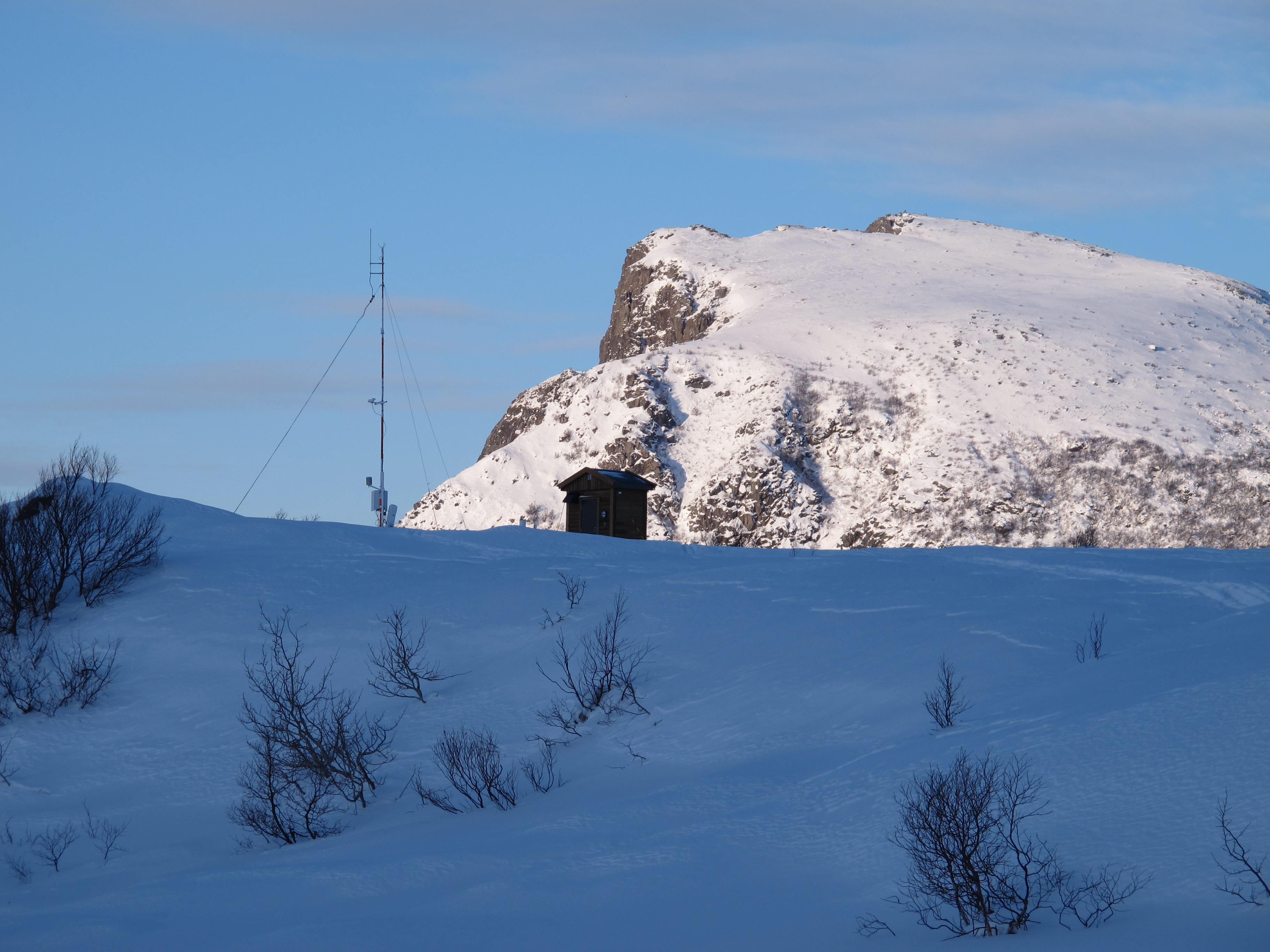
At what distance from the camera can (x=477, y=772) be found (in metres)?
16.2

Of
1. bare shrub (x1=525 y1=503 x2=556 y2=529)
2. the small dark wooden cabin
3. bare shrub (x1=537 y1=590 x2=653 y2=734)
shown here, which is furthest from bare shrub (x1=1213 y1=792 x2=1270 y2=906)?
bare shrub (x1=525 y1=503 x2=556 y2=529)

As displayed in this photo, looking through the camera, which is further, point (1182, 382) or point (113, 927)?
point (1182, 382)

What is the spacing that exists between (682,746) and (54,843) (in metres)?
8.94

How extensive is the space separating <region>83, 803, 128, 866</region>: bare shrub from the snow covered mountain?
58.1 meters

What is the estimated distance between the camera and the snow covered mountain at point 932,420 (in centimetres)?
7219

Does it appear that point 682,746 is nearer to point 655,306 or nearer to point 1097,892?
point 1097,892

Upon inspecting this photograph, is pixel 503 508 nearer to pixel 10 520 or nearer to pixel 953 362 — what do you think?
pixel 953 362

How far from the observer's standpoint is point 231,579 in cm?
2536

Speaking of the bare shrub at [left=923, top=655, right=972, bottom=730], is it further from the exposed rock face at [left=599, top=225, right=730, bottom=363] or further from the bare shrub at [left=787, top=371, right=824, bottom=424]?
the exposed rock face at [left=599, top=225, right=730, bottom=363]

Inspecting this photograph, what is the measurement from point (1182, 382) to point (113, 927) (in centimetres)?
8694

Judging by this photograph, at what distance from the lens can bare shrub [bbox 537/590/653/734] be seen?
18.0 metres

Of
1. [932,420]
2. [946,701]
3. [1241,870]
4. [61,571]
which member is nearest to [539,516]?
[932,420]

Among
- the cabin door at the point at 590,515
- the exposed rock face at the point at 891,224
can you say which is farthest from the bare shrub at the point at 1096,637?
the exposed rock face at the point at 891,224

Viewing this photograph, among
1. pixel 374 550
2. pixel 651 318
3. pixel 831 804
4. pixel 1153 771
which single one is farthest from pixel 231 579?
pixel 651 318
